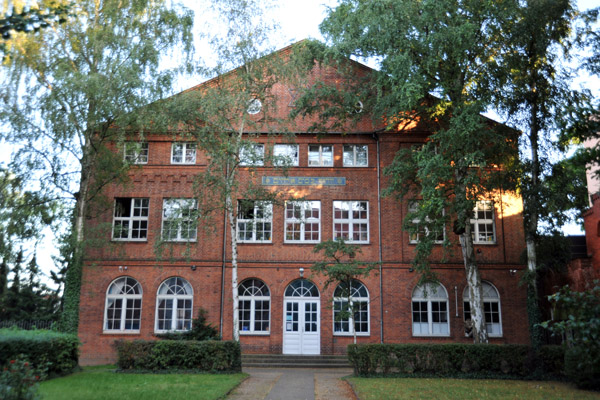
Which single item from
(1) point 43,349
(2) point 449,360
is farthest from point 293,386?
(1) point 43,349

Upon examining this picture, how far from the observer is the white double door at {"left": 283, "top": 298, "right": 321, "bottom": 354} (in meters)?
20.3

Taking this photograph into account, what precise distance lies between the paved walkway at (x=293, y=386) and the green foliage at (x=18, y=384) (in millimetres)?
4313

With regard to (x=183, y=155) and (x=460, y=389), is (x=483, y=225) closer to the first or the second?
(x=460, y=389)

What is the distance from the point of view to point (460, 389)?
41.2 feet

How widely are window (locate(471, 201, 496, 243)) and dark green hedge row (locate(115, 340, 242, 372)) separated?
11627 millimetres

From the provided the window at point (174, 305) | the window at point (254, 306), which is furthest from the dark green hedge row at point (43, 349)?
the window at point (254, 306)

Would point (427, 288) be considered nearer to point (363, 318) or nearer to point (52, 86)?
point (363, 318)

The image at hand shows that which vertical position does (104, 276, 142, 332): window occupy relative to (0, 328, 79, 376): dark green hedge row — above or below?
above

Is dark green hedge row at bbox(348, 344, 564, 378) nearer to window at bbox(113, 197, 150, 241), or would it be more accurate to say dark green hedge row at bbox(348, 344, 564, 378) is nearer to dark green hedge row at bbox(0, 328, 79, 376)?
dark green hedge row at bbox(0, 328, 79, 376)

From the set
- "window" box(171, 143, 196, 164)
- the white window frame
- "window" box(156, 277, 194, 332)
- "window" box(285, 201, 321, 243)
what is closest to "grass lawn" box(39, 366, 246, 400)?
"window" box(156, 277, 194, 332)

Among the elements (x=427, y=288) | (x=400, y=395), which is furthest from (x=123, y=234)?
(x=400, y=395)

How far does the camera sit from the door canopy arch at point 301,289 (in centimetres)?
2092

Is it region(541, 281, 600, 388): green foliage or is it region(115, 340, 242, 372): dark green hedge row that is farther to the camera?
region(115, 340, 242, 372): dark green hedge row

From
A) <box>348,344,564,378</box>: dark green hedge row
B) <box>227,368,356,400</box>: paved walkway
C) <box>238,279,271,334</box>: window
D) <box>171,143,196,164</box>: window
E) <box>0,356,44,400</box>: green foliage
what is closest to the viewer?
<box>0,356,44,400</box>: green foliage
